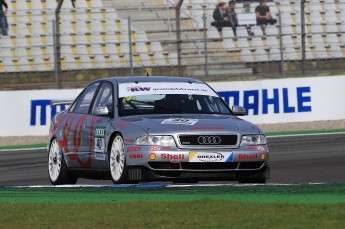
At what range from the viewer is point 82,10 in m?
27.0

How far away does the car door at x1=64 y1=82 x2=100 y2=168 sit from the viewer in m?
13.8

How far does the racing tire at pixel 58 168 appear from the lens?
14180 mm

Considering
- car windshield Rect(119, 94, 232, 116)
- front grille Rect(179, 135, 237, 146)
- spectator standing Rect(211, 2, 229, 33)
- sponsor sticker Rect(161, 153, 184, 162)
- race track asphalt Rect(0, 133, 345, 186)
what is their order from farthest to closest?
spectator standing Rect(211, 2, 229, 33), race track asphalt Rect(0, 133, 345, 186), car windshield Rect(119, 94, 232, 116), front grille Rect(179, 135, 237, 146), sponsor sticker Rect(161, 153, 184, 162)

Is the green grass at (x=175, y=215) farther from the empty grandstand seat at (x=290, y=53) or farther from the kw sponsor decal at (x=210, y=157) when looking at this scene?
the empty grandstand seat at (x=290, y=53)

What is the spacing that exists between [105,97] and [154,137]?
168 centimetres

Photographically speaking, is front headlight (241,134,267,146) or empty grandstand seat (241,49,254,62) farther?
empty grandstand seat (241,49,254,62)

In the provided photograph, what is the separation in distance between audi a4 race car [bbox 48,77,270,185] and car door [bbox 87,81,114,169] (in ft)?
0.04

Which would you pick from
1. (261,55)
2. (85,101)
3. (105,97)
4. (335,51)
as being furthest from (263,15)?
(105,97)

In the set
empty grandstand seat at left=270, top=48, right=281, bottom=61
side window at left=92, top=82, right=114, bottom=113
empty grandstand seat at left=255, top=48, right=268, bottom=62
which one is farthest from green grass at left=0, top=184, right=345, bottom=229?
empty grandstand seat at left=255, top=48, right=268, bottom=62

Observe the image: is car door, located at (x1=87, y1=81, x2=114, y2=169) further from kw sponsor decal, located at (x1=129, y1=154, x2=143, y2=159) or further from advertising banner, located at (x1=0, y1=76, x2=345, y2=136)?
advertising banner, located at (x1=0, y1=76, x2=345, y2=136)

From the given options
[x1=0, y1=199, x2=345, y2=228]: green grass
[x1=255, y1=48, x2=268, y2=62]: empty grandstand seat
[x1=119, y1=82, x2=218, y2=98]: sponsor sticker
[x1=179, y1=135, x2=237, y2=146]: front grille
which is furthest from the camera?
[x1=255, y1=48, x2=268, y2=62]: empty grandstand seat

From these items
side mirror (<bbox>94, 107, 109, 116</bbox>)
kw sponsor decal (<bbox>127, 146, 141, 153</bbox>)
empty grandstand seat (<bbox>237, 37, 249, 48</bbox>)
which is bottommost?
kw sponsor decal (<bbox>127, 146, 141, 153</bbox>)

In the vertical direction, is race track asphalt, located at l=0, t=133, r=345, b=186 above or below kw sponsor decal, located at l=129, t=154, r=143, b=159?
below

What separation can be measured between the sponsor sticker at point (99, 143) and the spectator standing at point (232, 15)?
15.8 metres
